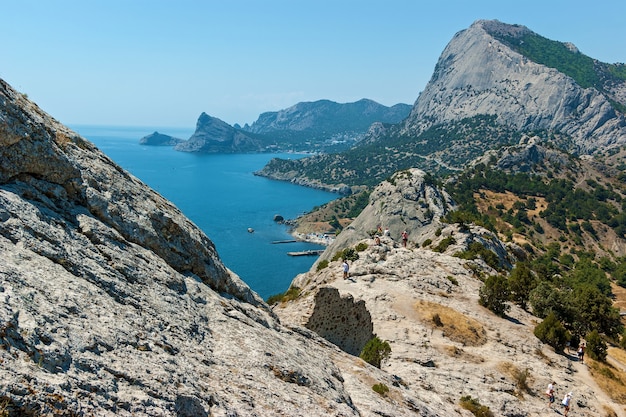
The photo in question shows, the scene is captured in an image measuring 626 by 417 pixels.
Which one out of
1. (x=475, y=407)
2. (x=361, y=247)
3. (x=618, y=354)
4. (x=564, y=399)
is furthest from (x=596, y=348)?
(x=361, y=247)

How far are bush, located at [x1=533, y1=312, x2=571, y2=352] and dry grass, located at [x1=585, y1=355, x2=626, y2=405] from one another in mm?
2179

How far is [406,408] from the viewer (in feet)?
55.3

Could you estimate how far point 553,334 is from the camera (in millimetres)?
37031

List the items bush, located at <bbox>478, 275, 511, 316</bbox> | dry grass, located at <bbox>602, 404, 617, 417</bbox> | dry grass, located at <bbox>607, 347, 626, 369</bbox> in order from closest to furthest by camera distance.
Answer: dry grass, located at <bbox>602, 404, 617, 417</bbox> → dry grass, located at <bbox>607, 347, 626, 369</bbox> → bush, located at <bbox>478, 275, 511, 316</bbox>

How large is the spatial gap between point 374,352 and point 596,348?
23912 mm

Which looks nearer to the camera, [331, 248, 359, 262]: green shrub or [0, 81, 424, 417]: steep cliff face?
[0, 81, 424, 417]: steep cliff face

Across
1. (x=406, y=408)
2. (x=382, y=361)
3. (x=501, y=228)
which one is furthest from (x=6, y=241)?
(x=501, y=228)

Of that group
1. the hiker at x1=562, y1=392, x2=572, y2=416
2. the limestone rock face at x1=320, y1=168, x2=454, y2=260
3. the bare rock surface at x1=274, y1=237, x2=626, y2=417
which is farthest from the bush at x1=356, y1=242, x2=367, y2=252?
the limestone rock face at x1=320, y1=168, x2=454, y2=260

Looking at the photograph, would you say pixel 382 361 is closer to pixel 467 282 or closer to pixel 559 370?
pixel 559 370

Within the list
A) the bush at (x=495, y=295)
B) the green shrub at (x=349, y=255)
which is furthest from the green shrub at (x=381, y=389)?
the green shrub at (x=349, y=255)

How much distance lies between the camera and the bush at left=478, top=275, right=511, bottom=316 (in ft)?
135

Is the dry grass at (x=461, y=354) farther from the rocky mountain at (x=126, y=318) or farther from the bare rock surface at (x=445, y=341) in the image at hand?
the rocky mountain at (x=126, y=318)

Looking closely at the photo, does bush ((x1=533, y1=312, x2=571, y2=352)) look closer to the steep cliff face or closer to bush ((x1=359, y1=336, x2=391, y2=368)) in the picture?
bush ((x1=359, y1=336, x2=391, y2=368))

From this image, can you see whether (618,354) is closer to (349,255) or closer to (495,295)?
(495,295)
